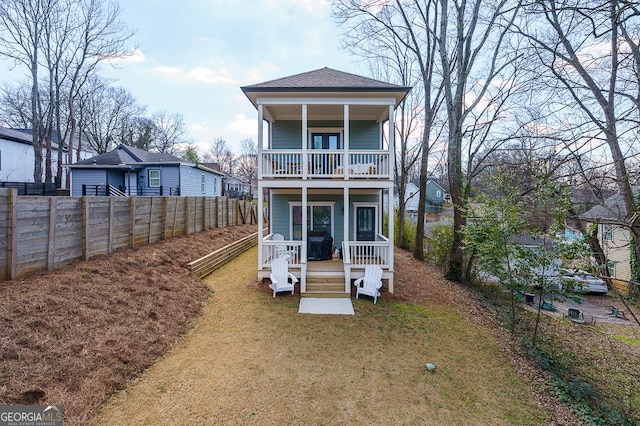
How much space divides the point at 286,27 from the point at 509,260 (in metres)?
11.2

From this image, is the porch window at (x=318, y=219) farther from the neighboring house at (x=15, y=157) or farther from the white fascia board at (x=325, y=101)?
the neighboring house at (x=15, y=157)

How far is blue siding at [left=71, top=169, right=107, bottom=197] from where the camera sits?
18828mm

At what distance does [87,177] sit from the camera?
18859mm

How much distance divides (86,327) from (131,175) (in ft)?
62.1

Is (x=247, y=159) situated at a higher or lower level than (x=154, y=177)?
higher

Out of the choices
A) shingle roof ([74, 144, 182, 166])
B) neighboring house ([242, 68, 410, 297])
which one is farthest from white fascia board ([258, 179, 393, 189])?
shingle roof ([74, 144, 182, 166])

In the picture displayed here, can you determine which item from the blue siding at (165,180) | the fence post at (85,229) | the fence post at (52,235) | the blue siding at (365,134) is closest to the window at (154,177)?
the blue siding at (165,180)

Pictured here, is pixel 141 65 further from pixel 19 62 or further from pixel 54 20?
pixel 19 62

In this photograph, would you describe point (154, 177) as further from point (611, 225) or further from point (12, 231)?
point (611, 225)

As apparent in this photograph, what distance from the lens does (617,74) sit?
7996 mm

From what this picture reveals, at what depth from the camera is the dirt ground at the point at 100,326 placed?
3.56 m

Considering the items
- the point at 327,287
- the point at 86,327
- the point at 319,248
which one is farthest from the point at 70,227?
the point at 319,248

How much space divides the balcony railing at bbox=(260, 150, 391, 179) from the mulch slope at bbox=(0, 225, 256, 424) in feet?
13.7

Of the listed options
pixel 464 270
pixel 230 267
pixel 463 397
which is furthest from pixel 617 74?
pixel 230 267
